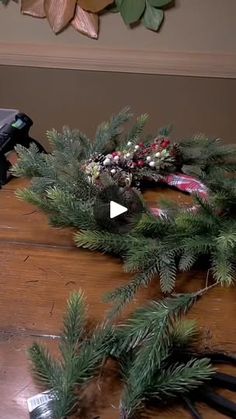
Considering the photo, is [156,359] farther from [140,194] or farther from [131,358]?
[140,194]

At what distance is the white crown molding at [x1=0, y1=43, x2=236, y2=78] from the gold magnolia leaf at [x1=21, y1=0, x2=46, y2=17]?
4.6 inches

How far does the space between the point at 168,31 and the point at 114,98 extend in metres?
0.33

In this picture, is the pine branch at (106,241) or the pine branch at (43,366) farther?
the pine branch at (106,241)

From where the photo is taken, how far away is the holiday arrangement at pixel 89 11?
1.88 m

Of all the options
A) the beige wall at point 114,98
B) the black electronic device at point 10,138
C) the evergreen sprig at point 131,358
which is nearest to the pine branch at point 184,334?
the evergreen sprig at point 131,358

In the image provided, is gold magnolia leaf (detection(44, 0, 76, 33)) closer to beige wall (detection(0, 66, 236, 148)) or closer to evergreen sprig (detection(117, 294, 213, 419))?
beige wall (detection(0, 66, 236, 148))

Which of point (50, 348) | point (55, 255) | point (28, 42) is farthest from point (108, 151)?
point (28, 42)

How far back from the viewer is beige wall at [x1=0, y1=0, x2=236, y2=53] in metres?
1.87

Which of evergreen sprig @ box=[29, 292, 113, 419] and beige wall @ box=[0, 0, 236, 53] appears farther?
beige wall @ box=[0, 0, 236, 53]

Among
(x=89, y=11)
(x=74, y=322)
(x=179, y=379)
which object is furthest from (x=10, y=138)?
(x=89, y=11)

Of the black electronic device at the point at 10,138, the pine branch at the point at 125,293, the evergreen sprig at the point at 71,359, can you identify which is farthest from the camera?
the black electronic device at the point at 10,138

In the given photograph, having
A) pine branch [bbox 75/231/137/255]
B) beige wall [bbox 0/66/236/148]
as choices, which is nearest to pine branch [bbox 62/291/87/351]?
→ pine branch [bbox 75/231/137/255]

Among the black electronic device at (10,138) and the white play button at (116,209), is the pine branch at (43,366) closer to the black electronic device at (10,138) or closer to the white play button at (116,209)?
the white play button at (116,209)

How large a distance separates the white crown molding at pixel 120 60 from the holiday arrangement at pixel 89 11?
0.08 metres
